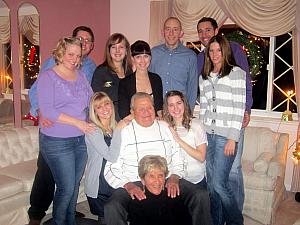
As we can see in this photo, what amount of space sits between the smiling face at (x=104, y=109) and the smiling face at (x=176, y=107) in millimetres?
425

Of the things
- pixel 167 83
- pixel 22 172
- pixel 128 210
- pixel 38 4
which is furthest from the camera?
pixel 38 4

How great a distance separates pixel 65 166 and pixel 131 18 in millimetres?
3313

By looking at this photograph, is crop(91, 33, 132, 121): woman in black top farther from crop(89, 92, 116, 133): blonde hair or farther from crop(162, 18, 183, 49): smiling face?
crop(162, 18, 183, 49): smiling face

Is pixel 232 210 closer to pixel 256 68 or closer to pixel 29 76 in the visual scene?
pixel 256 68

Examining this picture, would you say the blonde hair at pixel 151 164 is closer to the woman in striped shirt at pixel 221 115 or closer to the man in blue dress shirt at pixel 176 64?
the woman in striped shirt at pixel 221 115

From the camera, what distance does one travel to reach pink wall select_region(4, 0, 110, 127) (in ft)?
14.0

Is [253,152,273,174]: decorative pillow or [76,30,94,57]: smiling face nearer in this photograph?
→ [76,30,94,57]: smiling face

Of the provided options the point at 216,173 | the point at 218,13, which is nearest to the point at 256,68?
the point at 218,13

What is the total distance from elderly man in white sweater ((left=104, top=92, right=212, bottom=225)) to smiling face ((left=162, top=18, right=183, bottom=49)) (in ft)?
2.22

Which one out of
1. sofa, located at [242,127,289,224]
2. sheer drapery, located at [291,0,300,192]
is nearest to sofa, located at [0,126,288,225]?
sofa, located at [242,127,289,224]

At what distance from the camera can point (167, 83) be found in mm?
2998

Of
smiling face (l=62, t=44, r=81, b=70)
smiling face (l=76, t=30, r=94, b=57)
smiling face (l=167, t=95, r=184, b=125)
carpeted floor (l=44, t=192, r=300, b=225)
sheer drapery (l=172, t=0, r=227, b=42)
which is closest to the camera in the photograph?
smiling face (l=62, t=44, r=81, b=70)

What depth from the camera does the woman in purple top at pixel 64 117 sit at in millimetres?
2336

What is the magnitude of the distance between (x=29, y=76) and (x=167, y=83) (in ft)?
6.91
